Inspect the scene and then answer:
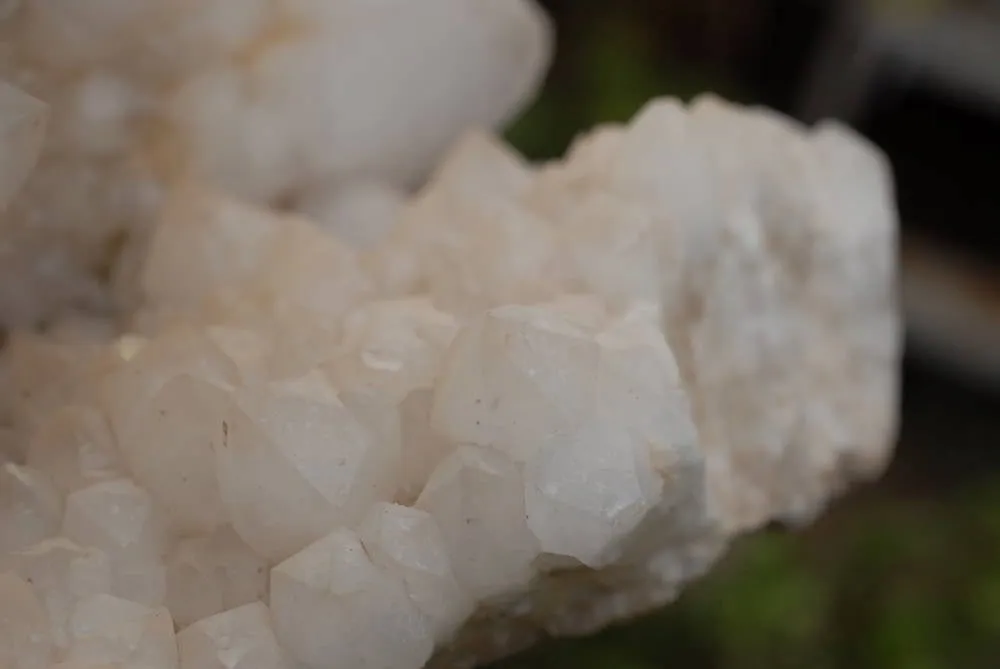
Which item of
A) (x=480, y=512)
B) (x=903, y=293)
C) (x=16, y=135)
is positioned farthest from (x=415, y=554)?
(x=903, y=293)

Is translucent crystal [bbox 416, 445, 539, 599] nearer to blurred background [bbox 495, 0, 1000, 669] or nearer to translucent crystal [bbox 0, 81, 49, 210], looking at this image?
translucent crystal [bbox 0, 81, 49, 210]

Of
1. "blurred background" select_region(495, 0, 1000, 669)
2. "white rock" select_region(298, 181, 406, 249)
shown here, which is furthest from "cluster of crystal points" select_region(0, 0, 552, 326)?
"blurred background" select_region(495, 0, 1000, 669)

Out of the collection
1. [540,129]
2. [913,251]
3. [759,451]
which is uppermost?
[759,451]

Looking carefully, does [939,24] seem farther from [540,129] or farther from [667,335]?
[667,335]

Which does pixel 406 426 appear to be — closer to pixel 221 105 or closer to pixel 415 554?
pixel 415 554

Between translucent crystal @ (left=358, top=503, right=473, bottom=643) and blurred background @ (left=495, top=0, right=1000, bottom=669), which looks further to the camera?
blurred background @ (left=495, top=0, right=1000, bottom=669)

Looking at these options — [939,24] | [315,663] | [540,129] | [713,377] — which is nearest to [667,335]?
[713,377]
